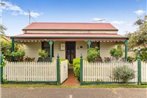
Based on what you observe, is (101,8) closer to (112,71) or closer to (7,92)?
(112,71)

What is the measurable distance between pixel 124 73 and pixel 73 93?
10.8ft

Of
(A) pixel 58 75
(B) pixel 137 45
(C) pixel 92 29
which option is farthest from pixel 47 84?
(C) pixel 92 29

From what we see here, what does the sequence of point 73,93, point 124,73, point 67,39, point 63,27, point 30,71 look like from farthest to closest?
point 63,27 < point 67,39 < point 30,71 < point 124,73 < point 73,93

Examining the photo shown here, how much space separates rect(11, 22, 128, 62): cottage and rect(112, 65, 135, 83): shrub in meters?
8.33

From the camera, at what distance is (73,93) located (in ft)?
38.5

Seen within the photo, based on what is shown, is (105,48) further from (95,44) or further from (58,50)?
(58,50)

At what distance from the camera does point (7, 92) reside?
39.0 ft

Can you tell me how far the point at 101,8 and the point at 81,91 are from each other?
22811mm

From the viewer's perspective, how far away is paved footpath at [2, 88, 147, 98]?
11.1m

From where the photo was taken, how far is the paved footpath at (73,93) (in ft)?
36.5

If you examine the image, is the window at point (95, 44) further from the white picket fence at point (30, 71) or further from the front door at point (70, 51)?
the white picket fence at point (30, 71)

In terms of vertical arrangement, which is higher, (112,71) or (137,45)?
(137,45)

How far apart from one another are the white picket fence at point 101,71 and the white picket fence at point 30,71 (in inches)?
67.3

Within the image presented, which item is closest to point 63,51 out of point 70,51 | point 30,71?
point 70,51
